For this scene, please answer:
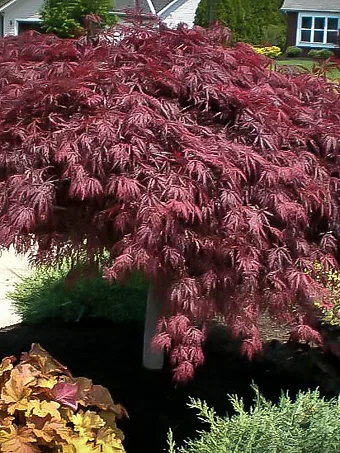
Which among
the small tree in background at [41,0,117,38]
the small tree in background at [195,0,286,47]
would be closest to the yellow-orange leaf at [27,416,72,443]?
the small tree in background at [41,0,117,38]

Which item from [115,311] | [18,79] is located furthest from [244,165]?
[115,311]

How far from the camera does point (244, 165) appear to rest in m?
3.15

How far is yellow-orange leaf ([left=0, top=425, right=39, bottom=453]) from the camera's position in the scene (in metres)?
2.88

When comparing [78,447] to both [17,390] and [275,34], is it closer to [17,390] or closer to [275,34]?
[17,390]

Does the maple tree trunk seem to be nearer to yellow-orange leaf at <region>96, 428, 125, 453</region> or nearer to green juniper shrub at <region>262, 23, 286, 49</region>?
yellow-orange leaf at <region>96, 428, 125, 453</region>

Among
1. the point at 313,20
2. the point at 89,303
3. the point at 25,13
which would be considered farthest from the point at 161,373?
the point at 313,20

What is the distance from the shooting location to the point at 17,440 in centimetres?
289

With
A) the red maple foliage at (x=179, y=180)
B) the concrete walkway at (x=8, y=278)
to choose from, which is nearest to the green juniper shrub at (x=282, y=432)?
the red maple foliage at (x=179, y=180)

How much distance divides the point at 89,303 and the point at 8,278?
1614 mm

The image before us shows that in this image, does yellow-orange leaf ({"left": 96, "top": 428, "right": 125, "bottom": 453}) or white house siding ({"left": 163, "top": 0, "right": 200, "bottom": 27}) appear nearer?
yellow-orange leaf ({"left": 96, "top": 428, "right": 125, "bottom": 453})

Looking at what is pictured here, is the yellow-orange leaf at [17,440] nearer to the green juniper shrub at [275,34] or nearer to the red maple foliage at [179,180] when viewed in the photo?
the red maple foliage at [179,180]

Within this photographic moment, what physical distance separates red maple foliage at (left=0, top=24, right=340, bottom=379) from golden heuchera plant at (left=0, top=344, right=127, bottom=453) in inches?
15.1

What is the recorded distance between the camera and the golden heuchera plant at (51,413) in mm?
2934

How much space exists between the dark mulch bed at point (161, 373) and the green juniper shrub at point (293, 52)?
32.8m
